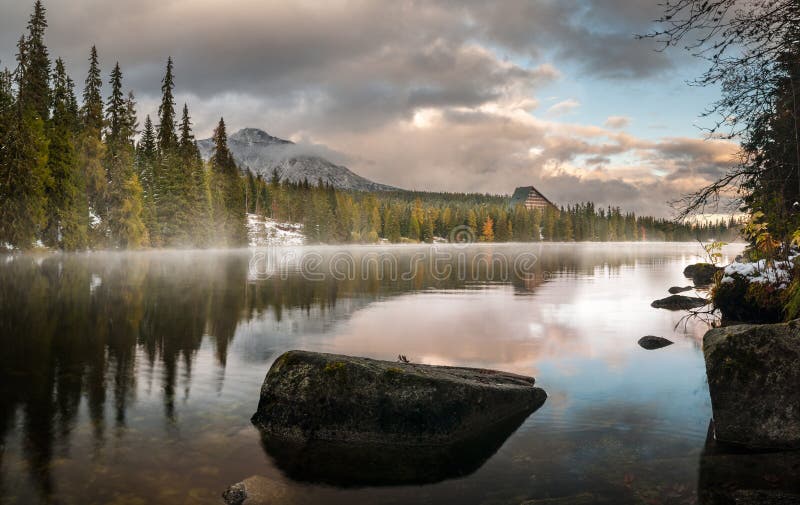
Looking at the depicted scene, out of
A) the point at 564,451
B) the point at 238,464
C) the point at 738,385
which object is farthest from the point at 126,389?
the point at 738,385

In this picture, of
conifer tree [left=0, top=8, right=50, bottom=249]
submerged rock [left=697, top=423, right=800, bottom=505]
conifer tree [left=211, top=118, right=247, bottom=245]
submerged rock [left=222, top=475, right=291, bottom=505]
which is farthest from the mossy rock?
conifer tree [left=211, top=118, right=247, bottom=245]

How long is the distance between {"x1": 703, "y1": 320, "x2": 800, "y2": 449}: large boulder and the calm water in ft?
2.51

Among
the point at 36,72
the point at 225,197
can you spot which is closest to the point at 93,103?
the point at 36,72

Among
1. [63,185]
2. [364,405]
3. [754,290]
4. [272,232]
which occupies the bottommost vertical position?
[364,405]

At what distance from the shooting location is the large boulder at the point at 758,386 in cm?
816

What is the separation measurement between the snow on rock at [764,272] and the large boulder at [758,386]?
8274mm

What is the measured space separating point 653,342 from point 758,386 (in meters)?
8.96

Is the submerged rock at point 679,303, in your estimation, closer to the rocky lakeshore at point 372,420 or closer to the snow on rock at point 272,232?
the rocky lakeshore at point 372,420

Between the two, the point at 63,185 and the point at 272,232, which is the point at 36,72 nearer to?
Answer: the point at 63,185

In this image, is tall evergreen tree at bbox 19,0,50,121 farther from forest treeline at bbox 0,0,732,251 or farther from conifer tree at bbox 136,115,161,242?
conifer tree at bbox 136,115,161,242

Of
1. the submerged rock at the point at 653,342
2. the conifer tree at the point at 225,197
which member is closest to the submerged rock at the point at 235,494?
the submerged rock at the point at 653,342

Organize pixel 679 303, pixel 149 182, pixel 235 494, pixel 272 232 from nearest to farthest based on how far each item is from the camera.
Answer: pixel 235 494 < pixel 679 303 < pixel 149 182 < pixel 272 232

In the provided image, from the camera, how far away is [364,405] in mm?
8445

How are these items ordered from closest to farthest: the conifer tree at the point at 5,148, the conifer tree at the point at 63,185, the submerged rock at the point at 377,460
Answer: the submerged rock at the point at 377,460, the conifer tree at the point at 5,148, the conifer tree at the point at 63,185
